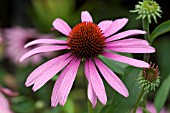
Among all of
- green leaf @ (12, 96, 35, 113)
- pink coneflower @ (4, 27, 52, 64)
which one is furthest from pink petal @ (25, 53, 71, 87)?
pink coneflower @ (4, 27, 52, 64)

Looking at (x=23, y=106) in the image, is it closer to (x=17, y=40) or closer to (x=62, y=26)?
(x=62, y=26)

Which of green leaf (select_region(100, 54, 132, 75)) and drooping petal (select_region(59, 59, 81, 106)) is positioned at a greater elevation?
drooping petal (select_region(59, 59, 81, 106))

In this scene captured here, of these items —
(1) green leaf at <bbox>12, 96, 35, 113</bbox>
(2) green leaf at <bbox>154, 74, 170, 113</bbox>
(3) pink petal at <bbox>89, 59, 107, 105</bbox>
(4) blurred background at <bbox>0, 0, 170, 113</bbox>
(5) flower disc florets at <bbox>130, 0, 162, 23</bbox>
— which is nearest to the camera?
(3) pink petal at <bbox>89, 59, 107, 105</bbox>

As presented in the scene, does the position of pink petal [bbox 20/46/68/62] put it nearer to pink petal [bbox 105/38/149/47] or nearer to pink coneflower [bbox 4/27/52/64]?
pink petal [bbox 105/38/149/47]

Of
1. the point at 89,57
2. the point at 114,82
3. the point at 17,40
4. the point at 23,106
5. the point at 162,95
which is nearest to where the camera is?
the point at 114,82

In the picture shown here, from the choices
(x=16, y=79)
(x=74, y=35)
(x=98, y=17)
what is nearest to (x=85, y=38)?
(x=74, y=35)

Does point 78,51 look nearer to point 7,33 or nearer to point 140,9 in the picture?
point 140,9

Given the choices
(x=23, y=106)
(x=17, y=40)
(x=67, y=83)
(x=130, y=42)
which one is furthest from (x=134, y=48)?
(x=17, y=40)

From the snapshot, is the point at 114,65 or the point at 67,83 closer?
the point at 67,83
